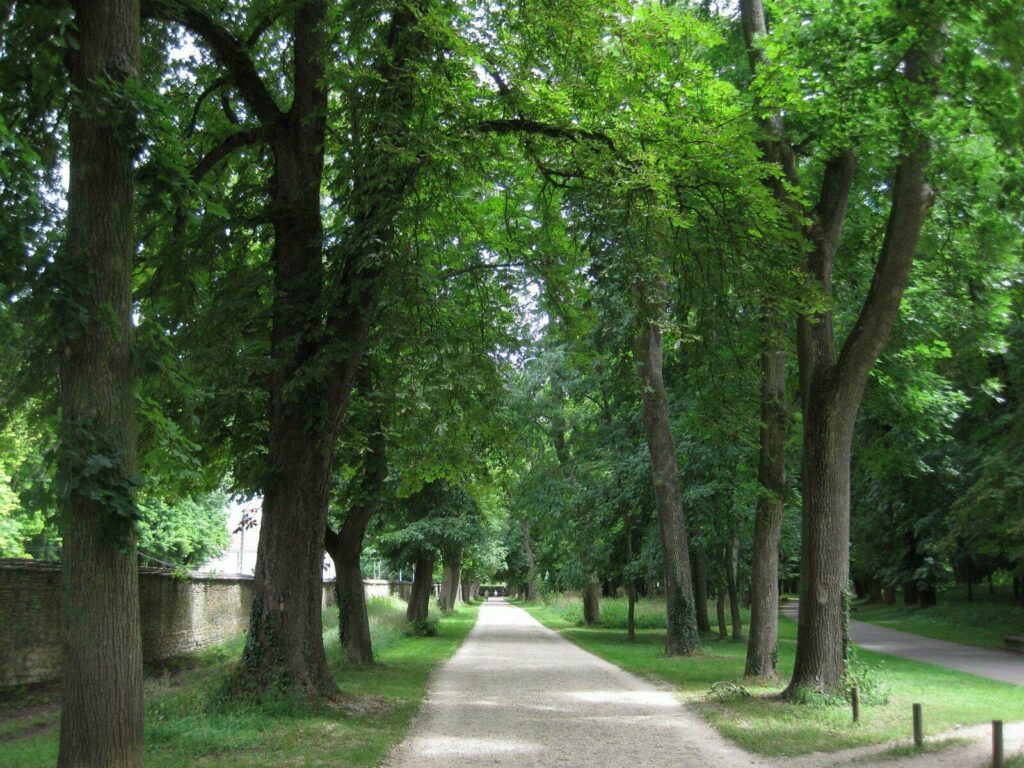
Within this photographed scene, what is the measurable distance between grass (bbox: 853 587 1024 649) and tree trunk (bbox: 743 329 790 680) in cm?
1662

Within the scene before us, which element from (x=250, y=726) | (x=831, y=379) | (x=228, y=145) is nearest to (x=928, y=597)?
(x=831, y=379)

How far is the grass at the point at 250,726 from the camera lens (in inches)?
356

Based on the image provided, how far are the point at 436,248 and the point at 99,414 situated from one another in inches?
271

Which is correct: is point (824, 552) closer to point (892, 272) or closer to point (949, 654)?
point (892, 272)

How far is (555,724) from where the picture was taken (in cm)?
1224

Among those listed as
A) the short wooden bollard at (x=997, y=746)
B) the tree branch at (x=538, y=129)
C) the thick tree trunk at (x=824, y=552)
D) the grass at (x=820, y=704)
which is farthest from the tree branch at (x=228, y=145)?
the short wooden bollard at (x=997, y=746)

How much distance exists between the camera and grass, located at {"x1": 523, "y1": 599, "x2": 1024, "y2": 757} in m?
10.6

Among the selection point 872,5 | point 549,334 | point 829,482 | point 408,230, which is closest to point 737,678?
point 829,482

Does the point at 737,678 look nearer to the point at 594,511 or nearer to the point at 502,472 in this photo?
the point at 502,472

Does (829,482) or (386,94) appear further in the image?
(829,482)

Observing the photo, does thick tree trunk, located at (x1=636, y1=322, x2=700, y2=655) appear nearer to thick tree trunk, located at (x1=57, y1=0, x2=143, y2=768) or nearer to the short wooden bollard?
the short wooden bollard

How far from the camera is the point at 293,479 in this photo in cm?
1273

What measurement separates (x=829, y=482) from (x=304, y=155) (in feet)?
31.0

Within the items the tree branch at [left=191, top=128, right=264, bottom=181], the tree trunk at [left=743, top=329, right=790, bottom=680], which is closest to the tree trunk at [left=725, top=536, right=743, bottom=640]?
the tree trunk at [left=743, top=329, right=790, bottom=680]
